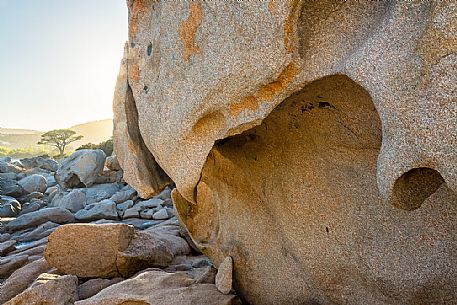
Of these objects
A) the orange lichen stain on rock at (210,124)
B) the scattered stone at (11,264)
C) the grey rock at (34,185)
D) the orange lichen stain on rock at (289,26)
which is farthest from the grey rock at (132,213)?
the orange lichen stain on rock at (289,26)

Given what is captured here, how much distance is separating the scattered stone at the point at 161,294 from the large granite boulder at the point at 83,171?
970cm

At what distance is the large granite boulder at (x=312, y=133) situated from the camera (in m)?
1.36

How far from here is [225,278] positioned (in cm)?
261

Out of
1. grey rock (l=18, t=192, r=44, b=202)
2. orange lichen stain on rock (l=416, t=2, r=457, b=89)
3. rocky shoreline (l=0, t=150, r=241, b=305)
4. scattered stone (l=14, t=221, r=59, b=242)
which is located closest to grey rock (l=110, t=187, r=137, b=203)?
scattered stone (l=14, t=221, r=59, b=242)

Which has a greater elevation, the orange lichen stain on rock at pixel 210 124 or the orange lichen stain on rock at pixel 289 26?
the orange lichen stain on rock at pixel 289 26

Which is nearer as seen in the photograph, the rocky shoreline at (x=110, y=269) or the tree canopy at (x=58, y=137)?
the rocky shoreline at (x=110, y=269)

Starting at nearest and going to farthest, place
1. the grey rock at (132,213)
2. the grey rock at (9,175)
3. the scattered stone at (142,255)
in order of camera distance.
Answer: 1. the scattered stone at (142,255)
2. the grey rock at (132,213)
3. the grey rock at (9,175)

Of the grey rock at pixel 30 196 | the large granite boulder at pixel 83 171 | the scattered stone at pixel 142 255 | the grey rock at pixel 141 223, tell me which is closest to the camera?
the scattered stone at pixel 142 255

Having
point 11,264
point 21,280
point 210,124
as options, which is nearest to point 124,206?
point 11,264

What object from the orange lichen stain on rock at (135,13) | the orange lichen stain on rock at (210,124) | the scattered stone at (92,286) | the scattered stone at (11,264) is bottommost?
the scattered stone at (11,264)

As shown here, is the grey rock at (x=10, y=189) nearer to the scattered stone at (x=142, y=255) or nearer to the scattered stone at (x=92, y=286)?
the scattered stone at (x=142, y=255)

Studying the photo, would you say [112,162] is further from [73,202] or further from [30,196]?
[30,196]

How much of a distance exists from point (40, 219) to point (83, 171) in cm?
453

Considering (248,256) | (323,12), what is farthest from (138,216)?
(323,12)
